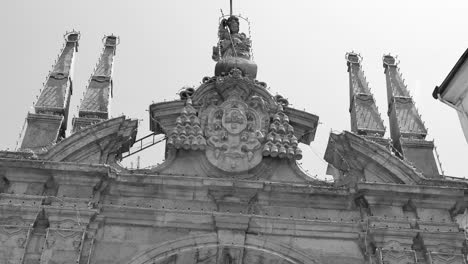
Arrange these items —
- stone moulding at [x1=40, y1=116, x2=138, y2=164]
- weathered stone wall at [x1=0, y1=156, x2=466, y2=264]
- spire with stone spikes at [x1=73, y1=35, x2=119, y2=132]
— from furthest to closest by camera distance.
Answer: spire with stone spikes at [x1=73, y1=35, x2=119, y2=132] < stone moulding at [x1=40, y1=116, x2=138, y2=164] < weathered stone wall at [x1=0, y1=156, x2=466, y2=264]

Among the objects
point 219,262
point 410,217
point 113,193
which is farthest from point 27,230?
point 410,217

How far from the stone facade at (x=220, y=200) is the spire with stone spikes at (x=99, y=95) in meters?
0.47

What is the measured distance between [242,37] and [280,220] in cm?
582

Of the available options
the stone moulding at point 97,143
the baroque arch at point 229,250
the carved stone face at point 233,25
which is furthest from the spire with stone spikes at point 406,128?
the stone moulding at point 97,143

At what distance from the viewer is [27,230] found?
452 inches

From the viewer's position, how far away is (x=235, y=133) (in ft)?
44.3

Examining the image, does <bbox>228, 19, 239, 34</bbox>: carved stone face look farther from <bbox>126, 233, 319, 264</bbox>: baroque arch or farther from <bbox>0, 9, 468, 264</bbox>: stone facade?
<bbox>126, 233, 319, 264</bbox>: baroque arch

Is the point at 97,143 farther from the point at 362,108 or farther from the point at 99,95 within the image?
the point at 362,108

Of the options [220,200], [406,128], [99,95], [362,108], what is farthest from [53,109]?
[406,128]

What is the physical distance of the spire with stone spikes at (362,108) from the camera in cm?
1411

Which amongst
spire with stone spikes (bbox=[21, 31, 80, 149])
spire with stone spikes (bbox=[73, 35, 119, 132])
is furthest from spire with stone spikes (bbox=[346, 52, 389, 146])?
spire with stone spikes (bbox=[21, 31, 80, 149])

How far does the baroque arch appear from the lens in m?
11.7

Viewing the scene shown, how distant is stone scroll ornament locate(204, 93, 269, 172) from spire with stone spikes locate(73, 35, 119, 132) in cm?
206

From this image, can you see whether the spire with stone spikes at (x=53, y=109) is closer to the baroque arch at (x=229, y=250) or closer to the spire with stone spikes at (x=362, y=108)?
the baroque arch at (x=229, y=250)
